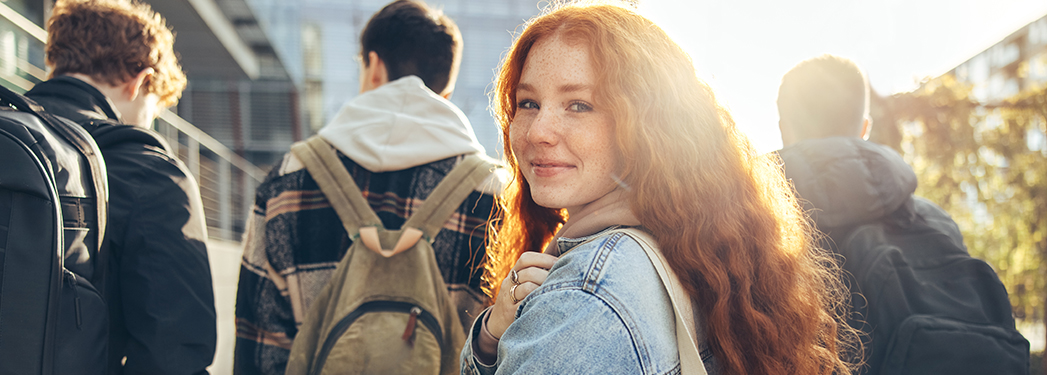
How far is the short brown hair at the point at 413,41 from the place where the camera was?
2.29 meters

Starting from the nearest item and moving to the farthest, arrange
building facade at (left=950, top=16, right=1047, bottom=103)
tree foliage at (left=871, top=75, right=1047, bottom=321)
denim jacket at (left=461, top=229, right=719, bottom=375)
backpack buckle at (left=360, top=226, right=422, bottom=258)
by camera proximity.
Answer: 1. denim jacket at (left=461, top=229, right=719, bottom=375)
2. backpack buckle at (left=360, top=226, right=422, bottom=258)
3. tree foliage at (left=871, top=75, right=1047, bottom=321)
4. building facade at (left=950, top=16, right=1047, bottom=103)

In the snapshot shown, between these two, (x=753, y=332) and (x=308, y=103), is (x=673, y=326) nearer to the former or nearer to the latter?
(x=753, y=332)

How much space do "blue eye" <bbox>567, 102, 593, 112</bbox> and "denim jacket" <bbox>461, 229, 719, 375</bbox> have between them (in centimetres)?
28

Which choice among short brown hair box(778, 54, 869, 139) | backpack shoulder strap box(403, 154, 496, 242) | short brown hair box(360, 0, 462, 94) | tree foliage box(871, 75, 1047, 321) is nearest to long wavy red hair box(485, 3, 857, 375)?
backpack shoulder strap box(403, 154, 496, 242)

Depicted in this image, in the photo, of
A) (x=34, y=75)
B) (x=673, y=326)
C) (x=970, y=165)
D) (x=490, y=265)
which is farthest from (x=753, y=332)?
(x=970, y=165)

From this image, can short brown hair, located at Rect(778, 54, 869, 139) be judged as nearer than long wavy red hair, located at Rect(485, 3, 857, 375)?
No

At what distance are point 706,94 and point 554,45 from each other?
1.02 ft

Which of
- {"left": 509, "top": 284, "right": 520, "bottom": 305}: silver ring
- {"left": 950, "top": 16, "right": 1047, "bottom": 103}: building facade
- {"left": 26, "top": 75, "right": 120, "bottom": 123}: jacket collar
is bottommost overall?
{"left": 509, "top": 284, "right": 520, "bottom": 305}: silver ring

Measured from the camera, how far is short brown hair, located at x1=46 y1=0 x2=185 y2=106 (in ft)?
6.92

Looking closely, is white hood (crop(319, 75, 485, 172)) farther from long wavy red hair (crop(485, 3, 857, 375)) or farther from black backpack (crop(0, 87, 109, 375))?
long wavy red hair (crop(485, 3, 857, 375))

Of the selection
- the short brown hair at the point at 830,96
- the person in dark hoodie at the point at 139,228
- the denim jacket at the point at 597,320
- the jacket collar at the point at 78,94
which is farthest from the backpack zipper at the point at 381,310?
the short brown hair at the point at 830,96

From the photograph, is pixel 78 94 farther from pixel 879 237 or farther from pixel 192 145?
pixel 192 145

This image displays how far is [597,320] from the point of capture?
0.97 meters

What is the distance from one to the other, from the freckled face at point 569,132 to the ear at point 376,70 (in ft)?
3.93
